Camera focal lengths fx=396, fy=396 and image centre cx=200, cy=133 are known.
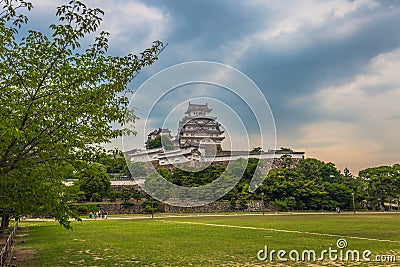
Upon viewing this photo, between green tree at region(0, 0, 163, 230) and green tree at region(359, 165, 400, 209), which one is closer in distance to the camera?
green tree at region(0, 0, 163, 230)

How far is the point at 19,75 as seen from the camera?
7441 millimetres

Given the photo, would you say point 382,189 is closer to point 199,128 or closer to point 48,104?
point 199,128

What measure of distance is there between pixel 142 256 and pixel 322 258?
18.7 feet

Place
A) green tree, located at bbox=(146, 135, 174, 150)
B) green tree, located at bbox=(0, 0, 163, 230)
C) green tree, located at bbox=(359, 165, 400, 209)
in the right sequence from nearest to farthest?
1. green tree, located at bbox=(0, 0, 163, 230)
2. green tree, located at bbox=(359, 165, 400, 209)
3. green tree, located at bbox=(146, 135, 174, 150)

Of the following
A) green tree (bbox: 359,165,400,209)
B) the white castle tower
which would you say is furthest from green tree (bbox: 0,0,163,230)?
the white castle tower

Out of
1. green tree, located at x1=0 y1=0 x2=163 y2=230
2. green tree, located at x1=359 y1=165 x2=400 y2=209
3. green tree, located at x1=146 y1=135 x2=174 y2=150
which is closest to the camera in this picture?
green tree, located at x1=0 y1=0 x2=163 y2=230

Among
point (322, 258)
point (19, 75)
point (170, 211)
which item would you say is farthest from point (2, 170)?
point (170, 211)

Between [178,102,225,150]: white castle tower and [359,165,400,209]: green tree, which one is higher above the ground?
[178,102,225,150]: white castle tower

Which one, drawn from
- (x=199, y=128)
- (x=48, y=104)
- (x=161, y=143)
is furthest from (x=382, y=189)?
(x=48, y=104)

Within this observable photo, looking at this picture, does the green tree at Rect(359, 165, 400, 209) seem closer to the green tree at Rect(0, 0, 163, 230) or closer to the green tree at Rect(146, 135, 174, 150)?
the green tree at Rect(146, 135, 174, 150)

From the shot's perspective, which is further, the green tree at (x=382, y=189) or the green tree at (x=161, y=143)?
the green tree at (x=161, y=143)

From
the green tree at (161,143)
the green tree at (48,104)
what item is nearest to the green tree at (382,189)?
the green tree at (161,143)

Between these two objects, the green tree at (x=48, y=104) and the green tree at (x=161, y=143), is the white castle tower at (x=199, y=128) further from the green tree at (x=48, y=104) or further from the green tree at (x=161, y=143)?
the green tree at (x=48, y=104)

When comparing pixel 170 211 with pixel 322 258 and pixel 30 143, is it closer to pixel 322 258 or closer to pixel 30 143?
pixel 322 258
